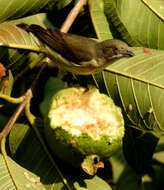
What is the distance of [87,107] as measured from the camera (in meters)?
2.05

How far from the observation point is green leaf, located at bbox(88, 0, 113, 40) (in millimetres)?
2357

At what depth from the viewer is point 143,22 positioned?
2.32 meters

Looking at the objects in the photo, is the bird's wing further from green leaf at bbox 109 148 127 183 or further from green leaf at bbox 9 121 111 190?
green leaf at bbox 109 148 127 183

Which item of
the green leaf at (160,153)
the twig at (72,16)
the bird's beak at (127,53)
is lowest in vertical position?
the green leaf at (160,153)

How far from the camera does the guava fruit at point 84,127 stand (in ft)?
5.76

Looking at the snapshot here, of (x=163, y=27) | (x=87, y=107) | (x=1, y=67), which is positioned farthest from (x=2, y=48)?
(x=163, y=27)

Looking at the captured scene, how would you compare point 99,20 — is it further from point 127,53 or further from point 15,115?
point 15,115

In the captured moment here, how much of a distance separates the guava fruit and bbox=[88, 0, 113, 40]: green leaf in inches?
18.1

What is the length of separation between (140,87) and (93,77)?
0.28 meters

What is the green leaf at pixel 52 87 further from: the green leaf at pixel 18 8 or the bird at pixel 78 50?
the green leaf at pixel 18 8

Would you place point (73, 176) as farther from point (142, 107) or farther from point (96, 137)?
point (142, 107)

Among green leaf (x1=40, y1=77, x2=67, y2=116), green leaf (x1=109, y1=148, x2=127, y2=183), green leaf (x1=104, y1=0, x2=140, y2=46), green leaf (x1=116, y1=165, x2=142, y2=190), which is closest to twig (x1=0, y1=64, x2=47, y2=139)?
green leaf (x1=104, y1=0, x2=140, y2=46)

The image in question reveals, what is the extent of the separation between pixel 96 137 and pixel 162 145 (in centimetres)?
118

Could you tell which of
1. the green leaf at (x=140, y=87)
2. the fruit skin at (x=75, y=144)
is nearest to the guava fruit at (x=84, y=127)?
the fruit skin at (x=75, y=144)
